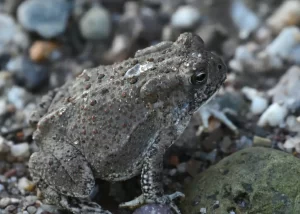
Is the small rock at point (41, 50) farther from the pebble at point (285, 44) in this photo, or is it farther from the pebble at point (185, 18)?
the pebble at point (285, 44)

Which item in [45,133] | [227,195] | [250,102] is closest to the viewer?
[227,195]

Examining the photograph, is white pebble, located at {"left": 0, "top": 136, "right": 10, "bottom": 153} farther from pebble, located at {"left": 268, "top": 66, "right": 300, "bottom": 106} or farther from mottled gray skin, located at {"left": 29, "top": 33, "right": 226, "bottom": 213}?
pebble, located at {"left": 268, "top": 66, "right": 300, "bottom": 106}

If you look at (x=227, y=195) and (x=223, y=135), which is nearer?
(x=227, y=195)

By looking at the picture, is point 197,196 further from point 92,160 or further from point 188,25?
point 188,25

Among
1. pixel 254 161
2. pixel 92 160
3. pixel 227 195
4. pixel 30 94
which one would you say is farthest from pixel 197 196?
pixel 30 94

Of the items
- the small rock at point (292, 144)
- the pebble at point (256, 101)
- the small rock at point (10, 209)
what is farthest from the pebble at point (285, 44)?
the small rock at point (10, 209)

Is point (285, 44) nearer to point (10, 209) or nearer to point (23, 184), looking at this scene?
point (23, 184)

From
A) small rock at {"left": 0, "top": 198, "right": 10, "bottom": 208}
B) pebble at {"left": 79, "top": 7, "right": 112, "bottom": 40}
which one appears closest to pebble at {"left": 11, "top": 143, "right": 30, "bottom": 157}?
small rock at {"left": 0, "top": 198, "right": 10, "bottom": 208}

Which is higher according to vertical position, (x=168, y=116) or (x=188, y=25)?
(x=168, y=116)
